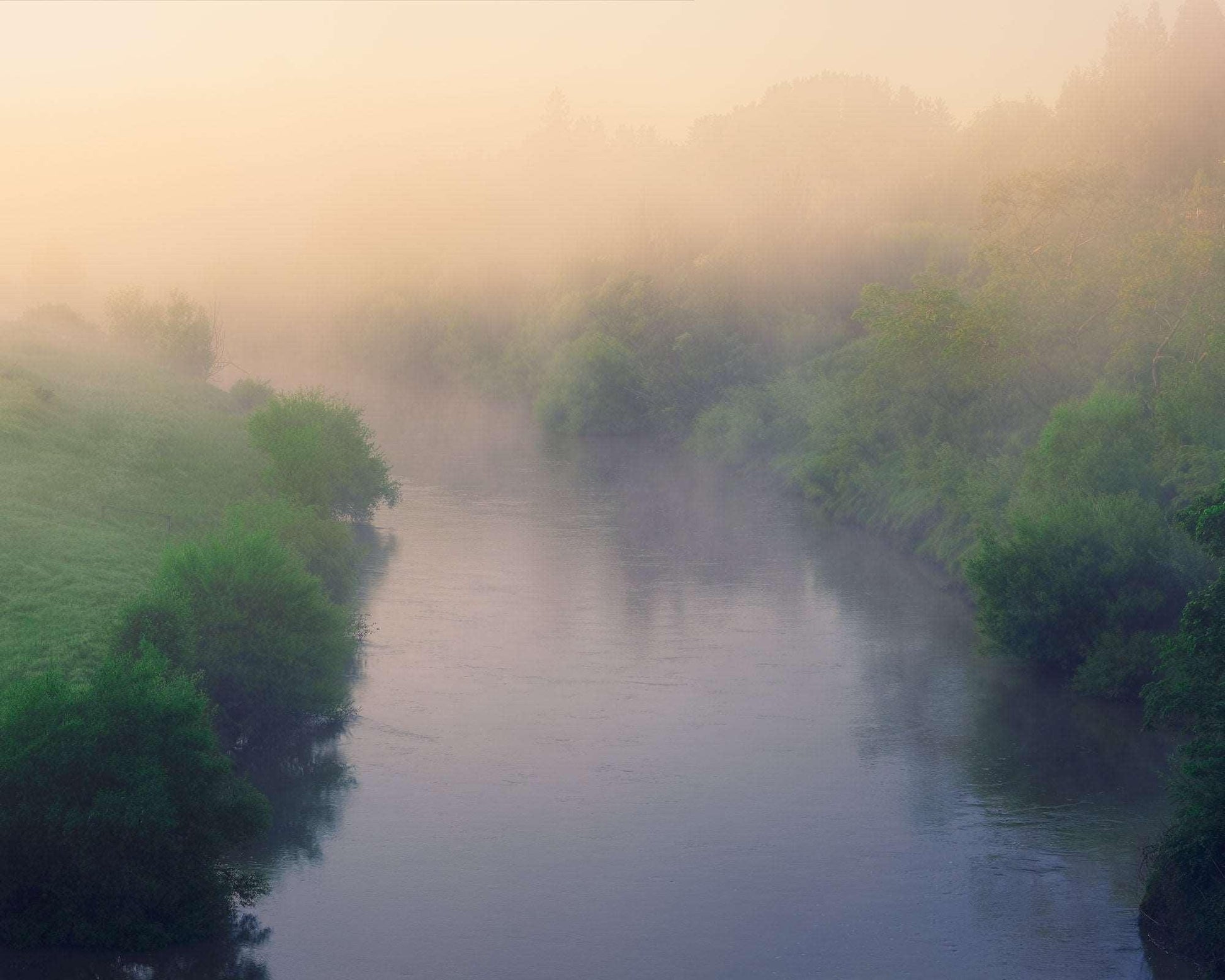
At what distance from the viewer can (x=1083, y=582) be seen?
29438 mm

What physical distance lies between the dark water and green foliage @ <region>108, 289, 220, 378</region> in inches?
1679

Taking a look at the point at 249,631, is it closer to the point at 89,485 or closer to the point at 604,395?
the point at 89,485

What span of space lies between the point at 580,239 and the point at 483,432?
28417mm

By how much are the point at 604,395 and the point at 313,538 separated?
1858 inches

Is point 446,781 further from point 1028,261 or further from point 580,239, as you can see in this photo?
point 580,239

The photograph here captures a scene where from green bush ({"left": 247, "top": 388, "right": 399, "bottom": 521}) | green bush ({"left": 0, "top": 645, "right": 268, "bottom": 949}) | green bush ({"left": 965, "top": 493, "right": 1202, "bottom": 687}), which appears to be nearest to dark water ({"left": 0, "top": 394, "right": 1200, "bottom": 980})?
green bush ({"left": 0, "top": 645, "right": 268, "bottom": 949})

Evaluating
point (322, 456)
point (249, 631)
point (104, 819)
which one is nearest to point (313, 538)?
point (322, 456)

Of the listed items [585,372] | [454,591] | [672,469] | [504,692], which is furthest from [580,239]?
[504,692]

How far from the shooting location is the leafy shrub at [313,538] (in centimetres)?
3594

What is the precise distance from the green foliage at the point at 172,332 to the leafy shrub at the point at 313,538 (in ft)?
138

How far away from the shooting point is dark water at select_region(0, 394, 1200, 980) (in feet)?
59.9

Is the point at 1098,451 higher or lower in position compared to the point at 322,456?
lower

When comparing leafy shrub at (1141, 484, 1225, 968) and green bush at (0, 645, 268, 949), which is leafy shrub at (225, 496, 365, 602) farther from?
leafy shrub at (1141, 484, 1225, 968)

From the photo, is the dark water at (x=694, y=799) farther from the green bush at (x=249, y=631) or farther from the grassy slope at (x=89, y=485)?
the grassy slope at (x=89, y=485)
